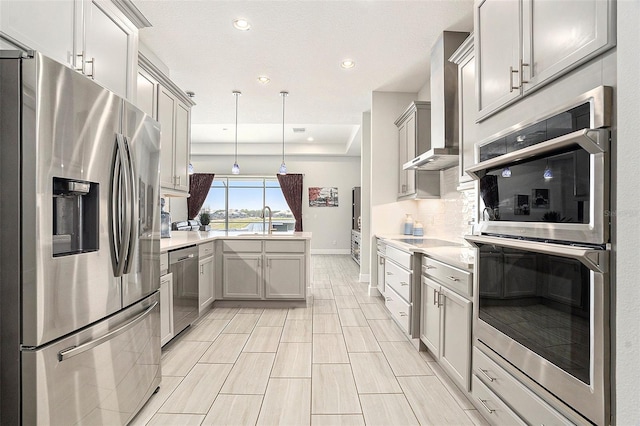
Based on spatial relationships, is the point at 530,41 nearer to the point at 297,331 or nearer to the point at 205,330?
the point at 297,331

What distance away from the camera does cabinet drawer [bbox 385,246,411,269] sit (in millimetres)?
2996

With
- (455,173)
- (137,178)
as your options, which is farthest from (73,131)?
(455,173)

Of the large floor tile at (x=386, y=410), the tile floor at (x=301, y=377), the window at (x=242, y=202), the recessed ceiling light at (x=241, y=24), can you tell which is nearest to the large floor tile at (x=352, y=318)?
the tile floor at (x=301, y=377)

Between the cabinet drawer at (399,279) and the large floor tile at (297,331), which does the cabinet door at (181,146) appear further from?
the cabinet drawer at (399,279)

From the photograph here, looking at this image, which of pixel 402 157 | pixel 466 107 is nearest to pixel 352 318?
pixel 402 157

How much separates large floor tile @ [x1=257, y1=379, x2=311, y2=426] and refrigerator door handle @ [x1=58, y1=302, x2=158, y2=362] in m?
0.89

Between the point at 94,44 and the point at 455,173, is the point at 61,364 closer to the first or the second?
the point at 94,44

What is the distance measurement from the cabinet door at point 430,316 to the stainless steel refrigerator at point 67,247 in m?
1.95

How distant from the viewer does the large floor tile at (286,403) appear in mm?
1849

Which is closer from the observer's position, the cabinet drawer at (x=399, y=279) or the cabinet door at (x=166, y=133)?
the cabinet drawer at (x=399, y=279)

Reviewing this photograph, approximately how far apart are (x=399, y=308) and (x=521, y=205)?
6.85 feet

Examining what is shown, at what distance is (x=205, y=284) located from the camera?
12.3 feet

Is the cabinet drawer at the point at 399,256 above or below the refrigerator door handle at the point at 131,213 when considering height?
below
